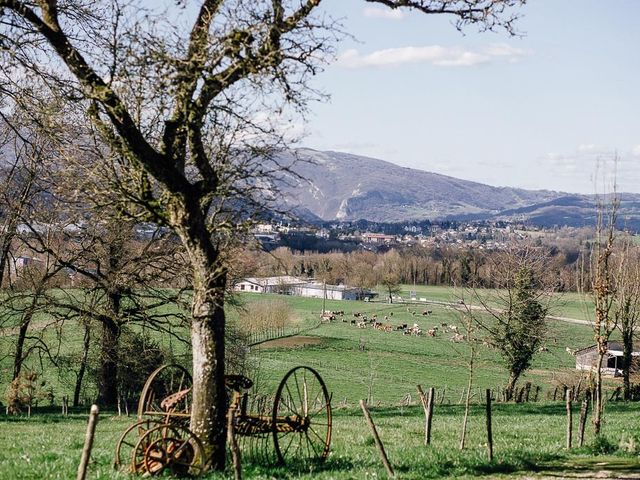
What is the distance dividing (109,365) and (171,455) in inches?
1069

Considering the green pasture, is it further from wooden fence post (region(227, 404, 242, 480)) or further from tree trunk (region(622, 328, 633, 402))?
wooden fence post (region(227, 404, 242, 480))

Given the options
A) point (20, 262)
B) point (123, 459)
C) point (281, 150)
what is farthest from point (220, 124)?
point (20, 262)

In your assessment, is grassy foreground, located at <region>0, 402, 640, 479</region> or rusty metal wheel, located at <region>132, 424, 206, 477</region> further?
grassy foreground, located at <region>0, 402, 640, 479</region>

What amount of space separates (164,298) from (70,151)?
18732mm

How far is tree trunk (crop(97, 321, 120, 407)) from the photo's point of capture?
34.7m

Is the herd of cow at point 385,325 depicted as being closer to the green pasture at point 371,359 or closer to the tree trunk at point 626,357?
the green pasture at point 371,359

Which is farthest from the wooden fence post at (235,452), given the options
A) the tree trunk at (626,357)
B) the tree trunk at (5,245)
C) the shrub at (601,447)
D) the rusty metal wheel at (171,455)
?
the tree trunk at (626,357)

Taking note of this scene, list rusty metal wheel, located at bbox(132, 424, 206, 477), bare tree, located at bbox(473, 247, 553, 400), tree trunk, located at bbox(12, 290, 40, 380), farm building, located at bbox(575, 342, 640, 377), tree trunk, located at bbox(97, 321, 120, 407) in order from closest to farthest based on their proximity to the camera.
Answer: rusty metal wheel, located at bbox(132, 424, 206, 477) < tree trunk, located at bbox(12, 290, 40, 380) < tree trunk, located at bbox(97, 321, 120, 407) < bare tree, located at bbox(473, 247, 553, 400) < farm building, located at bbox(575, 342, 640, 377)

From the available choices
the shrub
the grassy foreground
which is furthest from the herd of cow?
the shrub

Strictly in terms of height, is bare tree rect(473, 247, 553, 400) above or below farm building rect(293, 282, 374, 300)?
above

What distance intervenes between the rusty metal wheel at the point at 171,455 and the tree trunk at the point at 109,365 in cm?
2409

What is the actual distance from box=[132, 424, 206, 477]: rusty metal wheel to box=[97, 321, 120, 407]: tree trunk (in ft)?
79.0

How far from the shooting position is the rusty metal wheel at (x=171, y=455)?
1105cm

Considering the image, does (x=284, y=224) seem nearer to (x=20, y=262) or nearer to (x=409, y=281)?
(x=20, y=262)
